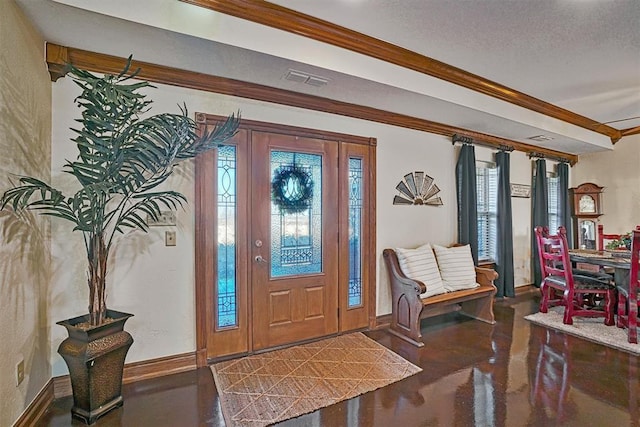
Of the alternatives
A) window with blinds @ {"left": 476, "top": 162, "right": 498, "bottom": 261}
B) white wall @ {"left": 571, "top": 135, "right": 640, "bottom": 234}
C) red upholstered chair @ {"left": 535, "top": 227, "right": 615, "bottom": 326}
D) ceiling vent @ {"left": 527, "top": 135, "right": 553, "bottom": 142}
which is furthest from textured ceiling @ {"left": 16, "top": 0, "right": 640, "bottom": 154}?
white wall @ {"left": 571, "top": 135, "right": 640, "bottom": 234}

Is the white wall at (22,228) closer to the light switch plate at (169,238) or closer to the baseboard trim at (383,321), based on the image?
the light switch plate at (169,238)

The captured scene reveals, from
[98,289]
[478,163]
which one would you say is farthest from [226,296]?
[478,163]

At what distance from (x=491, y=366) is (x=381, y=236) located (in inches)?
64.2

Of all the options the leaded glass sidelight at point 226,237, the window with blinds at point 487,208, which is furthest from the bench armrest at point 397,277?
the window with blinds at point 487,208

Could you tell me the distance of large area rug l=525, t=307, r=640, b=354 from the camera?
3.20 metres

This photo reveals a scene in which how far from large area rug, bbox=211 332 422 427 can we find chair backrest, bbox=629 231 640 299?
7.94ft

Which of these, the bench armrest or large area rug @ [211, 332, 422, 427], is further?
the bench armrest

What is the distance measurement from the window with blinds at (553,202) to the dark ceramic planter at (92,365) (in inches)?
262

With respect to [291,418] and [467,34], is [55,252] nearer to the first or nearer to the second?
[291,418]

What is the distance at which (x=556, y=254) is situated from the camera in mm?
3809

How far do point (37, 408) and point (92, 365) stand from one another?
1.66 ft

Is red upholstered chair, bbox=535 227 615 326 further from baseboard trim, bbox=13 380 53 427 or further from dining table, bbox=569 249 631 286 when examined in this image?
baseboard trim, bbox=13 380 53 427

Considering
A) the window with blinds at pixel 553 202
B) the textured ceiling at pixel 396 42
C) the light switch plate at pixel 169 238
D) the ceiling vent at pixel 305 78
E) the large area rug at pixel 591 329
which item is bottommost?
the large area rug at pixel 591 329

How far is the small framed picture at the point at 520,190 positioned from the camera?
207 inches
